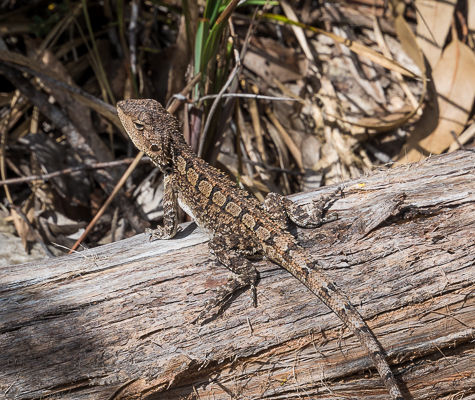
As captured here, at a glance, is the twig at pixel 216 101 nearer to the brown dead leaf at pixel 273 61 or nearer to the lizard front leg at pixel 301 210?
the lizard front leg at pixel 301 210

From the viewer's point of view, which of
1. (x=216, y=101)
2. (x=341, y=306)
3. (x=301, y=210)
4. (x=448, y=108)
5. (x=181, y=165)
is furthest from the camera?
(x=448, y=108)

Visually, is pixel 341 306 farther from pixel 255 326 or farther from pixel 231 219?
pixel 231 219

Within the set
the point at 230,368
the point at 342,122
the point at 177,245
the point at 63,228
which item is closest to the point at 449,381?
the point at 230,368

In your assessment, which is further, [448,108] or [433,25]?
[433,25]

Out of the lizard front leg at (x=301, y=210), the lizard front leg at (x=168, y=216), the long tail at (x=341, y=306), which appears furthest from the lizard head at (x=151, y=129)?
the long tail at (x=341, y=306)

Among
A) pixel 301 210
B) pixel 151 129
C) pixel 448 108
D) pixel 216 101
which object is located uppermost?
pixel 216 101

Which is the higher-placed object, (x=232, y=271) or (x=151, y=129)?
(x=151, y=129)

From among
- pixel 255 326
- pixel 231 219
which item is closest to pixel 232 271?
pixel 255 326
